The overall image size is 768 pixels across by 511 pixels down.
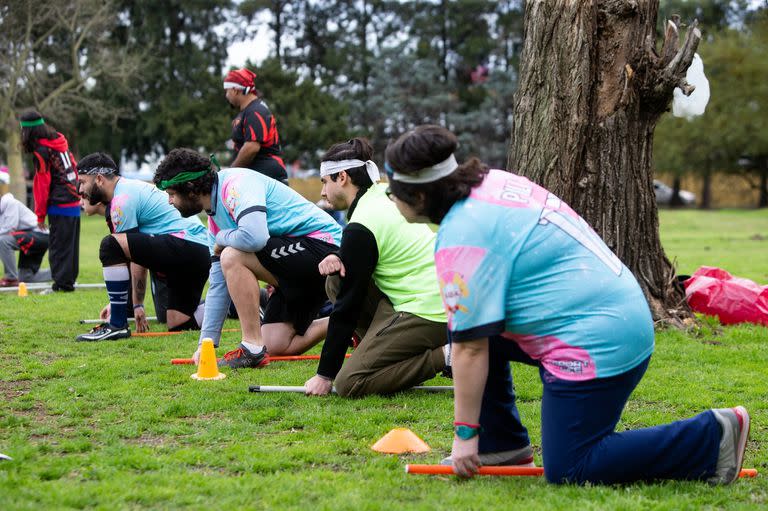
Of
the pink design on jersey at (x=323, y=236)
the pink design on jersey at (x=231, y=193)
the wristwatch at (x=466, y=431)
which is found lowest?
the wristwatch at (x=466, y=431)

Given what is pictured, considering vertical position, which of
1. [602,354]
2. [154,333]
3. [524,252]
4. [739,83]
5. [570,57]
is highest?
[739,83]

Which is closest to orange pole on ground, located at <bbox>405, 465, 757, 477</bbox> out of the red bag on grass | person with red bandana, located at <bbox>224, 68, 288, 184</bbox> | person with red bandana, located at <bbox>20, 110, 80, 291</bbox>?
the red bag on grass

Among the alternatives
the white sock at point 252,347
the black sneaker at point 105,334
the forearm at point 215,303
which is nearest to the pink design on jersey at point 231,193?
the forearm at point 215,303

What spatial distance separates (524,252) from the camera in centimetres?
327

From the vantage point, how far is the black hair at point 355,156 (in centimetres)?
527

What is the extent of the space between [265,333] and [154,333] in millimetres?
1470

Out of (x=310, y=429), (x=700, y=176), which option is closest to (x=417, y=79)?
(x=700, y=176)

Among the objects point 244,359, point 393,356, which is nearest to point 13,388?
point 244,359

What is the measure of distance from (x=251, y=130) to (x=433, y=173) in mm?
5440

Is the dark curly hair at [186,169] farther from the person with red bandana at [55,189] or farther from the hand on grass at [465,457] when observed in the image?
the person with red bandana at [55,189]

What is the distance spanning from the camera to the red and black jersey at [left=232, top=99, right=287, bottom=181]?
8508mm

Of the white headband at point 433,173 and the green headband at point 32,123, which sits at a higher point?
the green headband at point 32,123

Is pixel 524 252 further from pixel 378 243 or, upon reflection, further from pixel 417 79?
pixel 417 79

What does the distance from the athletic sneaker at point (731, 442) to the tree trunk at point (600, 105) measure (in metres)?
3.70
